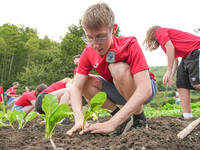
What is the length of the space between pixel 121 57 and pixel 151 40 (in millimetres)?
1553

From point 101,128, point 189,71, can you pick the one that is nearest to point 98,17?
point 101,128

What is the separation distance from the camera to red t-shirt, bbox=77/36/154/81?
1.55 m

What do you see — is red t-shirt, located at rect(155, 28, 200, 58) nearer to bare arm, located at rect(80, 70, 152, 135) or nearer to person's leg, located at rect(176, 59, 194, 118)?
person's leg, located at rect(176, 59, 194, 118)

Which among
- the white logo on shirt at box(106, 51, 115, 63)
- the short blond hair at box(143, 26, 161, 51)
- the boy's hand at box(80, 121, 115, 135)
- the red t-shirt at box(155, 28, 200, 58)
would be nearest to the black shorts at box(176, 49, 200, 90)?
the red t-shirt at box(155, 28, 200, 58)

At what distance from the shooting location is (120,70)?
5.14ft

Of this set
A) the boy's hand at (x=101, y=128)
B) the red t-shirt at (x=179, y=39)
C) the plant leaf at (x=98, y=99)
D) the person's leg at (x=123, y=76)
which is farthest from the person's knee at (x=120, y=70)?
the red t-shirt at (x=179, y=39)

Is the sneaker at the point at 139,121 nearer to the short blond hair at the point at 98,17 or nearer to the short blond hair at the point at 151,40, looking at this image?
the short blond hair at the point at 98,17

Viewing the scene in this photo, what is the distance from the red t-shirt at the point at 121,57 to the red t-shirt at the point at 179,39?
115cm

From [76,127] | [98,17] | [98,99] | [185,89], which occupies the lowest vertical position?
[185,89]

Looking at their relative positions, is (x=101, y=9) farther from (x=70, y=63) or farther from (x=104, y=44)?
(x=70, y=63)

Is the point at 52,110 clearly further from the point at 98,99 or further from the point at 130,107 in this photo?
the point at 130,107

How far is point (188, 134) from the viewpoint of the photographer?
1.57 meters

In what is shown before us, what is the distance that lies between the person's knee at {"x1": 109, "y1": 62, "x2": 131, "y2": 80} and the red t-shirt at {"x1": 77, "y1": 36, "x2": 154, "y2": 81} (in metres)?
0.04

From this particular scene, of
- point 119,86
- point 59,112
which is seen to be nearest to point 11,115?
point 59,112
